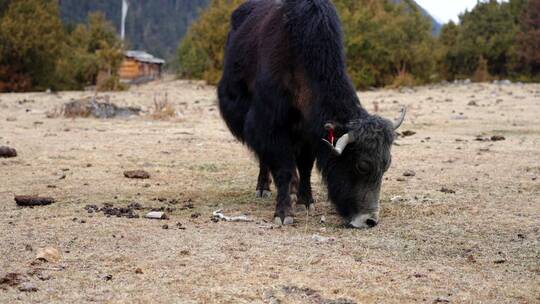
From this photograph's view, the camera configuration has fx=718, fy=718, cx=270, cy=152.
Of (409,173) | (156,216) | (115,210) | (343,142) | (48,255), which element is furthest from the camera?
(409,173)

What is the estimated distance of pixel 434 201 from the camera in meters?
6.38

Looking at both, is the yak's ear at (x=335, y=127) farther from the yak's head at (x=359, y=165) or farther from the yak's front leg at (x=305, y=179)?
the yak's front leg at (x=305, y=179)

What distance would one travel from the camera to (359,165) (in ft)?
17.7

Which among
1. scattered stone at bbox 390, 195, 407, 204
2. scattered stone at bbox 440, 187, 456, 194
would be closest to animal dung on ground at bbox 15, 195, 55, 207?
scattered stone at bbox 390, 195, 407, 204

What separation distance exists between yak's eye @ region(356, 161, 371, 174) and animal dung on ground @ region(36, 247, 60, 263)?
227 centimetres

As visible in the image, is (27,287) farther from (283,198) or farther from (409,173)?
(409,173)

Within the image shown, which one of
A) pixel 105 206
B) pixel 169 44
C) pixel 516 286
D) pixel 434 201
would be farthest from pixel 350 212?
pixel 169 44

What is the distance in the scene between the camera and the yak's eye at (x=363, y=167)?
17.6 feet

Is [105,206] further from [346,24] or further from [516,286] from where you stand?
[346,24]

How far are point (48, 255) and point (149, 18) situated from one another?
82.8m

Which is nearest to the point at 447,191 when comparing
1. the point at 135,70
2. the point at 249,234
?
the point at 249,234

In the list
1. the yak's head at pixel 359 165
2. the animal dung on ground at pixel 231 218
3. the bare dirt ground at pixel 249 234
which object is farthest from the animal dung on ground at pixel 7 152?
the yak's head at pixel 359 165

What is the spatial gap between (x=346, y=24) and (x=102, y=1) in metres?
56.5

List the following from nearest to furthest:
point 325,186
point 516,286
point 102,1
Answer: point 516,286
point 325,186
point 102,1
